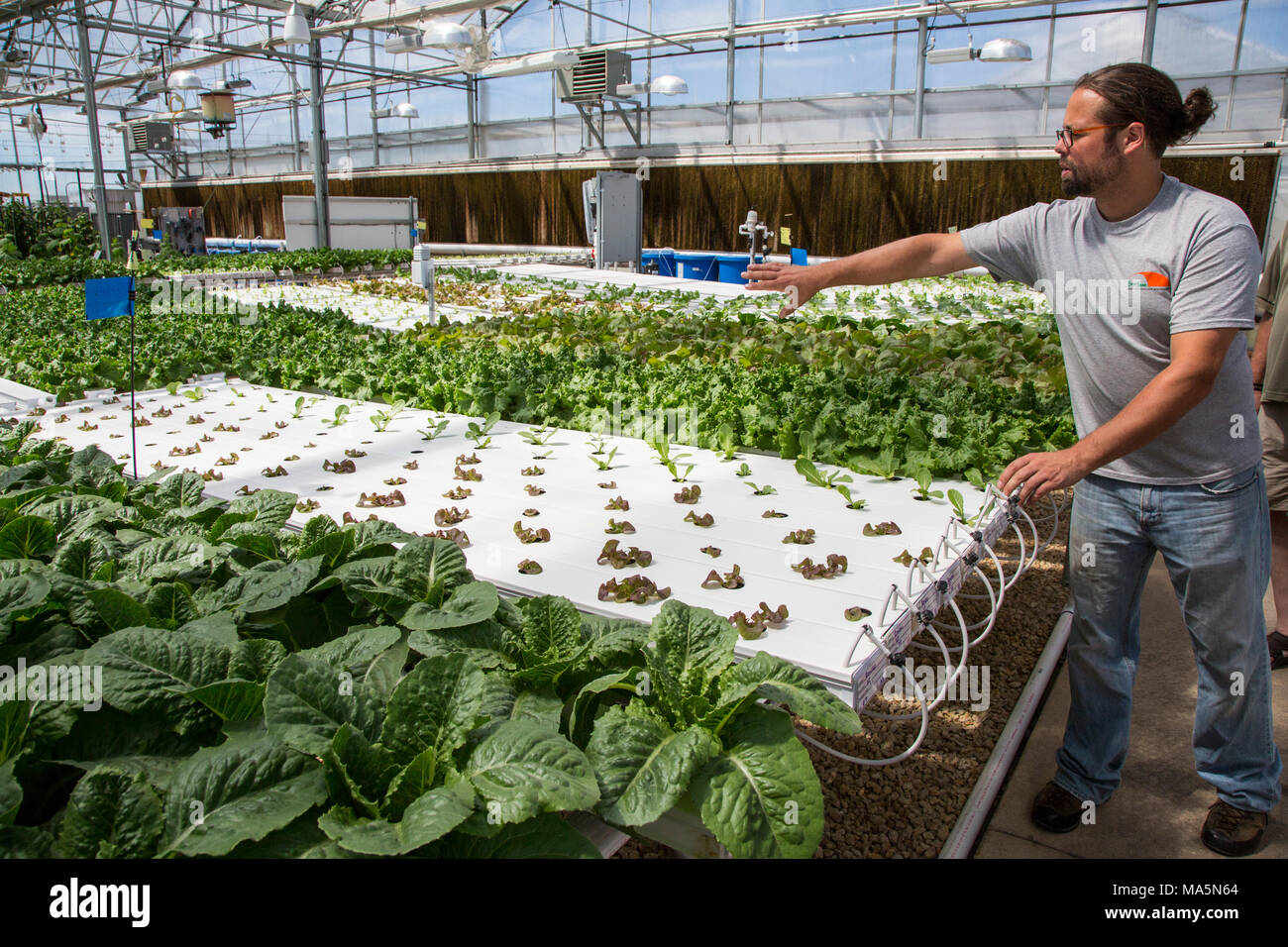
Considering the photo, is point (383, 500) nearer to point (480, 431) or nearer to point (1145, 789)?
point (480, 431)

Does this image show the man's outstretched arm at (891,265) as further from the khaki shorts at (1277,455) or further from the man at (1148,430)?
the khaki shorts at (1277,455)

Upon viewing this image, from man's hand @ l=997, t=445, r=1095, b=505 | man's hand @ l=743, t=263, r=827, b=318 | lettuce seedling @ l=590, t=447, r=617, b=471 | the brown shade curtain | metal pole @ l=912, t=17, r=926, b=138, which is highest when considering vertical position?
metal pole @ l=912, t=17, r=926, b=138

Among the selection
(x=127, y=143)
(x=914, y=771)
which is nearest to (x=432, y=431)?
(x=914, y=771)

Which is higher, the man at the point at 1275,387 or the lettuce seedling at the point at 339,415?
the man at the point at 1275,387

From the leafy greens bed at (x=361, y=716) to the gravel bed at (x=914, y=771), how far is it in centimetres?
Result: 75

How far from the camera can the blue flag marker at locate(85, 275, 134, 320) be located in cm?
316

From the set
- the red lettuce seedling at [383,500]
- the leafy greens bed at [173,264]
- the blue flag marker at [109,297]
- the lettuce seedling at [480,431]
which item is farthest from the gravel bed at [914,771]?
the leafy greens bed at [173,264]

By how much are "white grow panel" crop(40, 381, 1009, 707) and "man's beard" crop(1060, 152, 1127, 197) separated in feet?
3.50

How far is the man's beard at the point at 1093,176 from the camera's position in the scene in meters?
2.12

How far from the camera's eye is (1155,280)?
2115mm

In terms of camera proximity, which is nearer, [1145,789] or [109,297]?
[1145,789]

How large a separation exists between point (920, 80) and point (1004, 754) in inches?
667

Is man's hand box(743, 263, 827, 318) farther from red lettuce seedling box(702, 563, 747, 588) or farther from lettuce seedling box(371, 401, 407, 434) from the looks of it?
lettuce seedling box(371, 401, 407, 434)

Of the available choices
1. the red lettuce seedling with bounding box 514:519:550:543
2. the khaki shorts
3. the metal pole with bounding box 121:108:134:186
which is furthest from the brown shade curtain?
the red lettuce seedling with bounding box 514:519:550:543
